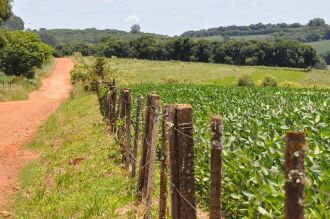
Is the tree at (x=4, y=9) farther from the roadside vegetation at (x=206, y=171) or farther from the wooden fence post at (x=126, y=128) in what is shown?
the wooden fence post at (x=126, y=128)

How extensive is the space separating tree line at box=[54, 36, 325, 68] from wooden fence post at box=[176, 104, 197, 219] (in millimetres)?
102674

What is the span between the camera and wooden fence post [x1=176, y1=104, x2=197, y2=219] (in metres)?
5.42

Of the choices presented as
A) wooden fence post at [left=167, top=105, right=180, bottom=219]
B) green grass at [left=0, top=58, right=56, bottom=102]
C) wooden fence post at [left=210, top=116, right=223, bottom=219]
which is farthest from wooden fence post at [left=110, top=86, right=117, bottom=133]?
green grass at [left=0, top=58, right=56, bottom=102]

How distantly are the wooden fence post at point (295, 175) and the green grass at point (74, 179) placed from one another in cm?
584

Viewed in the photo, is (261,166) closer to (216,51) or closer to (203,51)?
(203,51)

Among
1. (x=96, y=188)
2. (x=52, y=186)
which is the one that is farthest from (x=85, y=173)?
(x=96, y=188)

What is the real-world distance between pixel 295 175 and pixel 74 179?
9215mm

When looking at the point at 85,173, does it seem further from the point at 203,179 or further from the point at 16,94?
the point at 16,94

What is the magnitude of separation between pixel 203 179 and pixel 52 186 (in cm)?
443

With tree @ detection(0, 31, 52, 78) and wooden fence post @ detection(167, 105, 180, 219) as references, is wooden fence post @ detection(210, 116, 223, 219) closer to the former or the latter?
wooden fence post @ detection(167, 105, 180, 219)

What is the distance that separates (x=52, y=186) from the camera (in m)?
11.5

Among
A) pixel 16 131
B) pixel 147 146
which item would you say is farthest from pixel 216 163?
pixel 16 131

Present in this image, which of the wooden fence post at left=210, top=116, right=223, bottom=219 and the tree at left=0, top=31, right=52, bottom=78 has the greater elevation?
the wooden fence post at left=210, top=116, right=223, bottom=219

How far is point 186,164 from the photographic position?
543 cm
